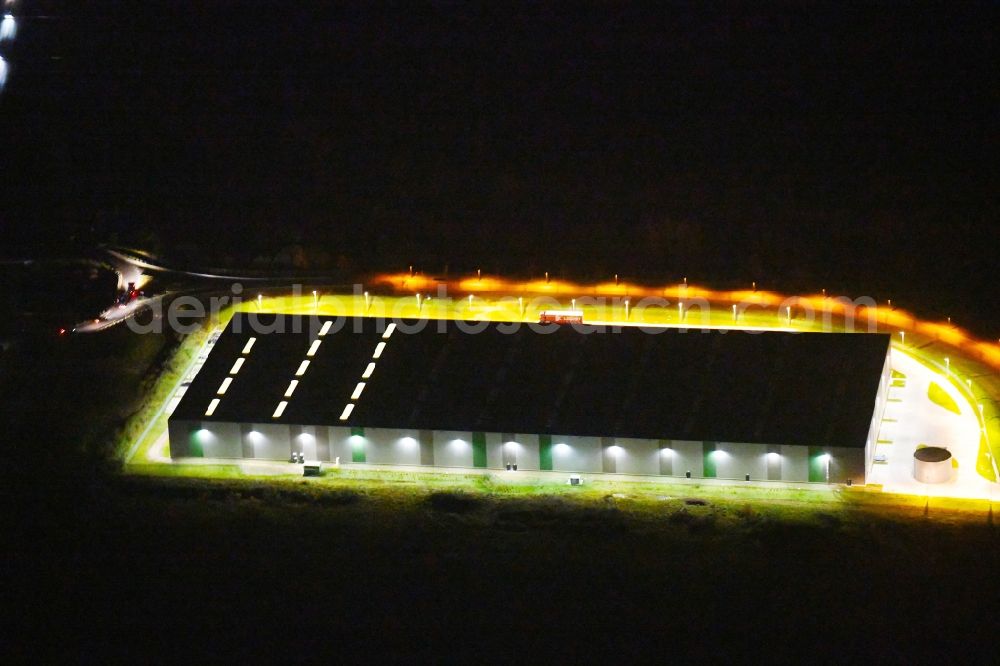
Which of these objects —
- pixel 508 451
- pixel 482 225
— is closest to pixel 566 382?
pixel 508 451

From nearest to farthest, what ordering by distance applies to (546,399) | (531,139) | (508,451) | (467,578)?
(467,578), (508,451), (546,399), (531,139)

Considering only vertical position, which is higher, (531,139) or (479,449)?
(531,139)

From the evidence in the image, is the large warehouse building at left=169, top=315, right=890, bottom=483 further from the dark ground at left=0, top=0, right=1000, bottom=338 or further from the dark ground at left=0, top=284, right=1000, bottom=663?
the dark ground at left=0, top=0, right=1000, bottom=338


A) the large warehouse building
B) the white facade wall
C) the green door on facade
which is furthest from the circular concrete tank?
the green door on facade

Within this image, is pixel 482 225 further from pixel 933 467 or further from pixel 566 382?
pixel 933 467

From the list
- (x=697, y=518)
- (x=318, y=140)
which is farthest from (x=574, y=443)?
(x=318, y=140)

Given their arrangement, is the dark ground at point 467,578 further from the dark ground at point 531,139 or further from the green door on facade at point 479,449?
the dark ground at point 531,139

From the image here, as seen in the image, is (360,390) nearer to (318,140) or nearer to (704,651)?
(704,651)
